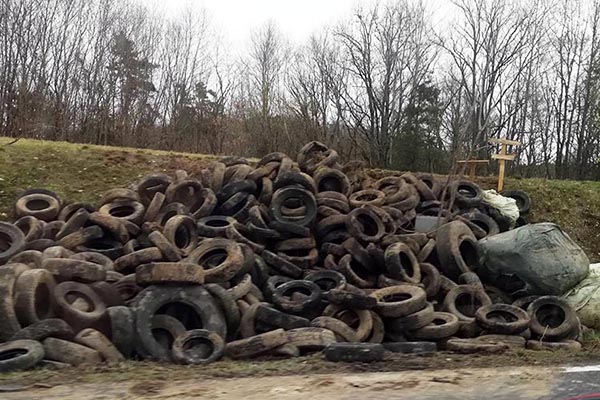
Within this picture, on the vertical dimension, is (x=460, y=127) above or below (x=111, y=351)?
above

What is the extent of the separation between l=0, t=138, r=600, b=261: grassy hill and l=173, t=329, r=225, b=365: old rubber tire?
22.9 ft

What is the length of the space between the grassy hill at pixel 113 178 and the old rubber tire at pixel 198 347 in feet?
22.9

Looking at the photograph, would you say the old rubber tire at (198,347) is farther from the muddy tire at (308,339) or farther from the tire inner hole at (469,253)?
the tire inner hole at (469,253)

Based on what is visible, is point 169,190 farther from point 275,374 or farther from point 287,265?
point 275,374

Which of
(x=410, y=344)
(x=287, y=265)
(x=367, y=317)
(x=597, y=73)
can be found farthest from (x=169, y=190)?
Result: (x=597, y=73)

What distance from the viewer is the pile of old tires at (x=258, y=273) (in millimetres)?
7383

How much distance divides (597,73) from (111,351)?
37989 mm

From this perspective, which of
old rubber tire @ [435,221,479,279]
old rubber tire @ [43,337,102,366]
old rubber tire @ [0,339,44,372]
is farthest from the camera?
old rubber tire @ [435,221,479,279]

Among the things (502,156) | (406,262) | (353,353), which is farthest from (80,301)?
(502,156)

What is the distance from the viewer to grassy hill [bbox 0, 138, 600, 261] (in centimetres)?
1396

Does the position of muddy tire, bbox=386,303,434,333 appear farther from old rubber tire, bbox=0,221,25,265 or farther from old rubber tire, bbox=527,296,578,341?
old rubber tire, bbox=0,221,25,265

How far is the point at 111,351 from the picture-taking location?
22.9 feet

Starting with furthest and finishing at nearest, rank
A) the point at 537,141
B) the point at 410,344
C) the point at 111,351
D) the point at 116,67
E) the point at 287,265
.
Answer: the point at 537,141, the point at 116,67, the point at 287,265, the point at 410,344, the point at 111,351

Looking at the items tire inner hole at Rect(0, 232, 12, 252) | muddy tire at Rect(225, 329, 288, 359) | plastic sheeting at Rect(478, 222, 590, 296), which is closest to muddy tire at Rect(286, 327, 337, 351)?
muddy tire at Rect(225, 329, 288, 359)
